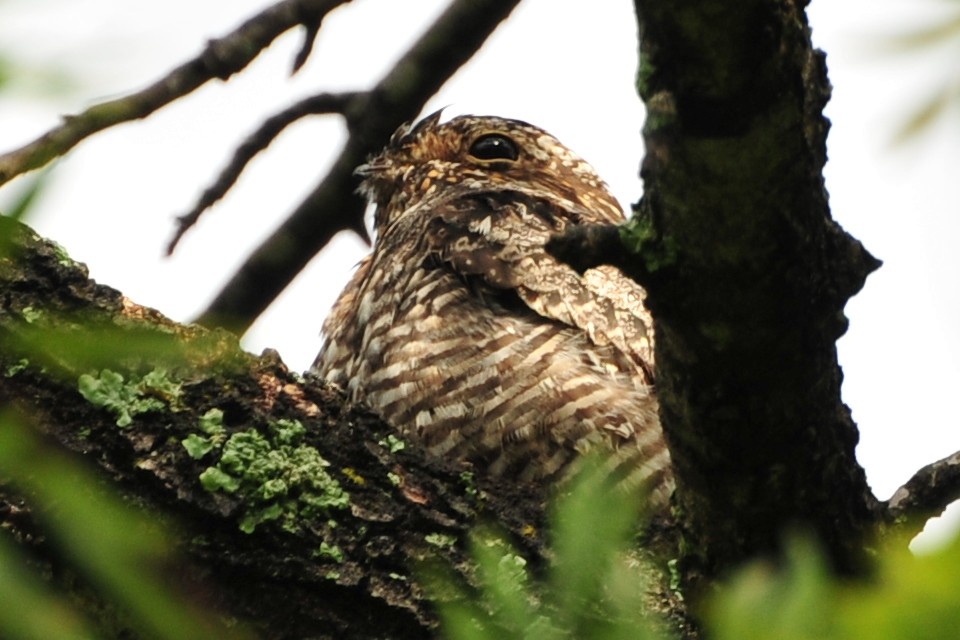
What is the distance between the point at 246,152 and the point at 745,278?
2.12 metres

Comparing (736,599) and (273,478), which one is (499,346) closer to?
(273,478)

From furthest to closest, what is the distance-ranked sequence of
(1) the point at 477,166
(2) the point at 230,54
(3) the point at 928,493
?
(1) the point at 477,166
(2) the point at 230,54
(3) the point at 928,493

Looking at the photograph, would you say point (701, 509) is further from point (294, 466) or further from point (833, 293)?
point (294, 466)

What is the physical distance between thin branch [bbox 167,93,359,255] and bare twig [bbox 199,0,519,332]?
191 mm

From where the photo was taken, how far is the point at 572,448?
3738 mm

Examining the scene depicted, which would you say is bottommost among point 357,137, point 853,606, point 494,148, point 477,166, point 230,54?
point 853,606

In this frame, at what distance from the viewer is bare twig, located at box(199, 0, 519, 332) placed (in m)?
4.08

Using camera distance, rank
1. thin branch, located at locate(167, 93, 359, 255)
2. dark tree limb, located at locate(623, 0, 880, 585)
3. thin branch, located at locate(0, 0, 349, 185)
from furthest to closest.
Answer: thin branch, located at locate(167, 93, 359, 255) < thin branch, located at locate(0, 0, 349, 185) < dark tree limb, located at locate(623, 0, 880, 585)

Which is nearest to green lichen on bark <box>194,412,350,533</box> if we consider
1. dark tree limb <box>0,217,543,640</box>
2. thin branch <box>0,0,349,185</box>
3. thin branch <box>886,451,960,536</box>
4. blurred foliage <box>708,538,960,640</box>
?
dark tree limb <box>0,217,543,640</box>

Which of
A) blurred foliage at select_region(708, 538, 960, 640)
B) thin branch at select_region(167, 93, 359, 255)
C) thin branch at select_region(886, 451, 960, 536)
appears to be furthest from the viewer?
thin branch at select_region(167, 93, 359, 255)

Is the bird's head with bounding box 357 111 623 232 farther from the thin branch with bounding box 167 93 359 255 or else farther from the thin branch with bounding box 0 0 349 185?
the thin branch with bounding box 0 0 349 185

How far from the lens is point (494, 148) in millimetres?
5875

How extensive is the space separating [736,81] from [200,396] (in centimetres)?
133

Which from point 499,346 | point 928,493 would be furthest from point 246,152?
point 928,493
